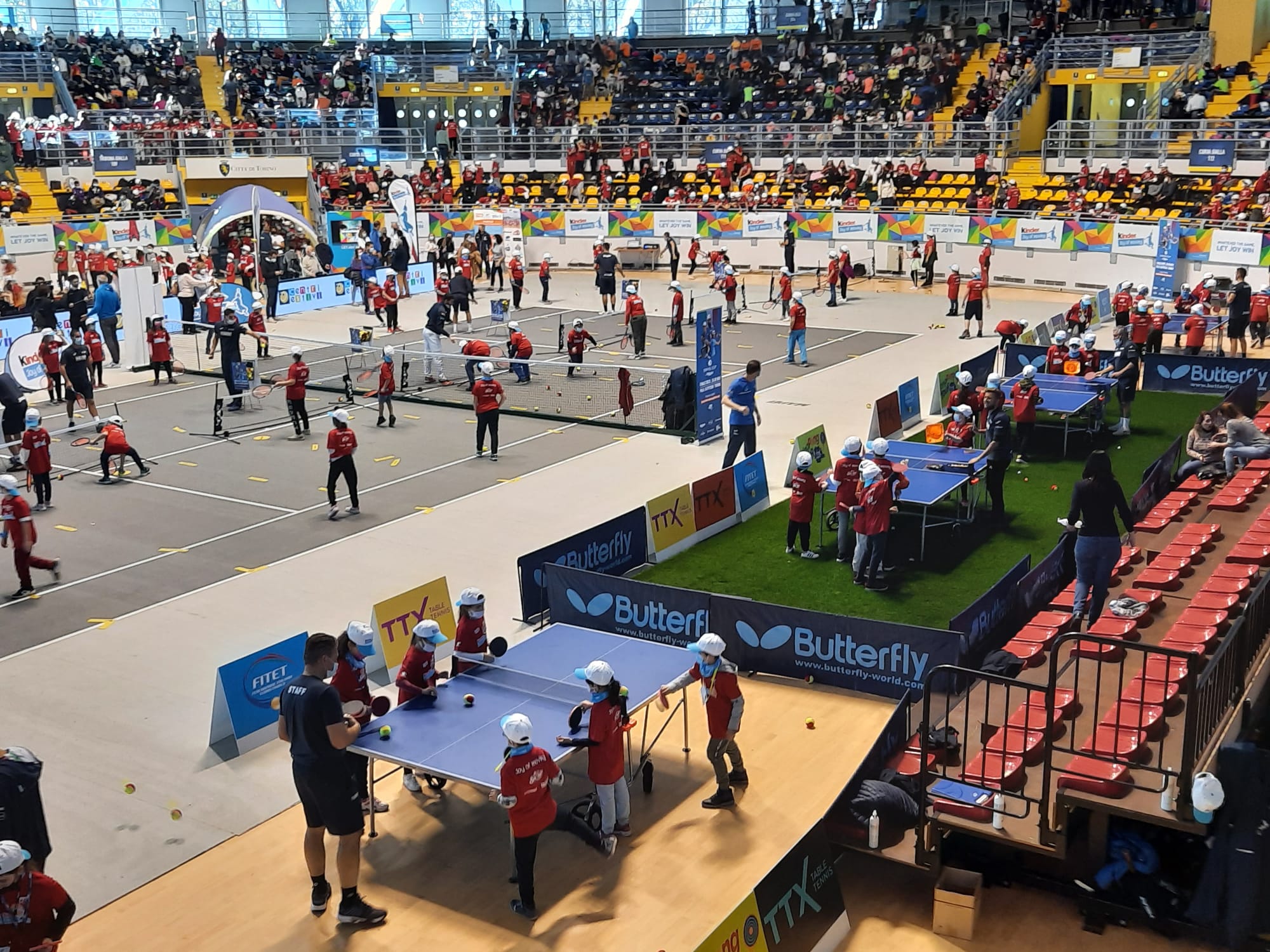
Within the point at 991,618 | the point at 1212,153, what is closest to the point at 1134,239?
the point at 1212,153

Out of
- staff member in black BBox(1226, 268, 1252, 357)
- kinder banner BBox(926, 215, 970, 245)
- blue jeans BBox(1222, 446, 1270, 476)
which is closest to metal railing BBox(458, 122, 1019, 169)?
kinder banner BBox(926, 215, 970, 245)

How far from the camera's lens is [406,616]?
13867 mm

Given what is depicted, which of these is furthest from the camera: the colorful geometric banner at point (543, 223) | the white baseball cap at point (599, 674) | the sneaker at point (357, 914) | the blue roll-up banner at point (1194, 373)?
the colorful geometric banner at point (543, 223)

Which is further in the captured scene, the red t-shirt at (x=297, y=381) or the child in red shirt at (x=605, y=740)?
the red t-shirt at (x=297, y=381)

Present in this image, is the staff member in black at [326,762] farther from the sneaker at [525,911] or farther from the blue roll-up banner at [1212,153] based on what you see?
the blue roll-up banner at [1212,153]

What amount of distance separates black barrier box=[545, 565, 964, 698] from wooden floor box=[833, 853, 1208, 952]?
276cm

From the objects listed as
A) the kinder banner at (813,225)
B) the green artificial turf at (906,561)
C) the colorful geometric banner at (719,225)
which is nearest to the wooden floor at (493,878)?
the green artificial turf at (906,561)

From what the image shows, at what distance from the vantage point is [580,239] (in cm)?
4681

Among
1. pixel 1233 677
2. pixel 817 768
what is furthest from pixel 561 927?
pixel 1233 677

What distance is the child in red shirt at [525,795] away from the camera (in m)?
9.63

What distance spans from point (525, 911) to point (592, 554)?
6.64 m

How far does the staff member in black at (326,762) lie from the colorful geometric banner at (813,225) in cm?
3506

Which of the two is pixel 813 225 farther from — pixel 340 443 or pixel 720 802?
pixel 720 802

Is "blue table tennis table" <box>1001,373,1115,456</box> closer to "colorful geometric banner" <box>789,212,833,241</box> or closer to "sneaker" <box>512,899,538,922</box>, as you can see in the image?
"sneaker" <box>512,899,538,922</box>
